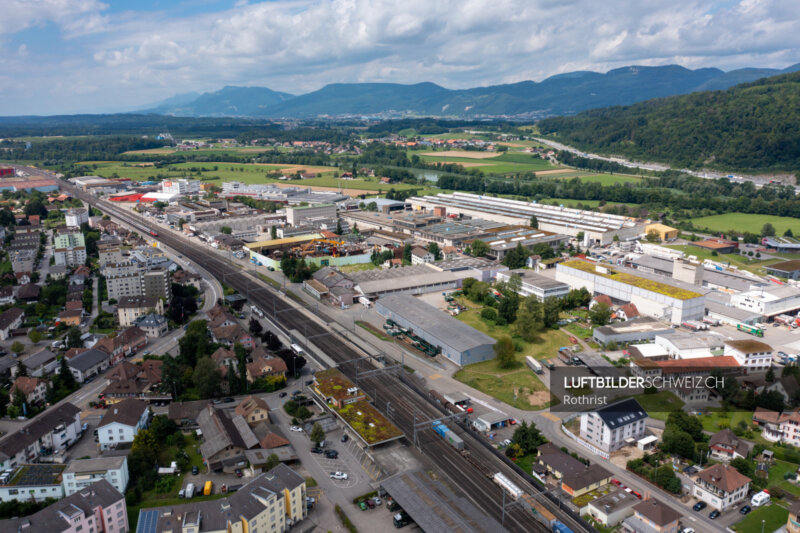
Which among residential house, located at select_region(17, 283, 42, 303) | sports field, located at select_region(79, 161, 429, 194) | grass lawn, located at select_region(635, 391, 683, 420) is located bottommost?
grass lawn, located at select_region(635, 391, 683, 420)

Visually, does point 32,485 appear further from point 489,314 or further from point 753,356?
point 753,356

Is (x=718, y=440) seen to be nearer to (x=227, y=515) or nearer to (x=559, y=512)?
(x=559, y=512)

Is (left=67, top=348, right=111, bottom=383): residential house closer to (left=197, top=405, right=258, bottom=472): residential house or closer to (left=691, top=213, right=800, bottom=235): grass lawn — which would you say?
(left=197, top=405, right=258, bottom=472): residential house

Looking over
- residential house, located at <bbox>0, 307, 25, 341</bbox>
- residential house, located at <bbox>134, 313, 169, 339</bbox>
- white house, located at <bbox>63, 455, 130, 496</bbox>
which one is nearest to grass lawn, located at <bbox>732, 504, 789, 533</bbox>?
white house, located at <bbox>63, 455, 130, 496</bbox>

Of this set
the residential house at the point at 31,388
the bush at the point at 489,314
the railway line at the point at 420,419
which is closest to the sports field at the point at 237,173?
the railway line at the point at 420,419

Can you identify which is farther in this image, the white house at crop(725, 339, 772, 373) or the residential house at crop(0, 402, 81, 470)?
the white house at crop(725, 339, 772, 373)

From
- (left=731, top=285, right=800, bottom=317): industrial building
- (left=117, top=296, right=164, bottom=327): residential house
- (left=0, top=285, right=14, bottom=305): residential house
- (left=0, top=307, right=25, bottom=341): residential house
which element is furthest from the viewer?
Result: (left=0, top=285, right=14, bottom=305): residential house
